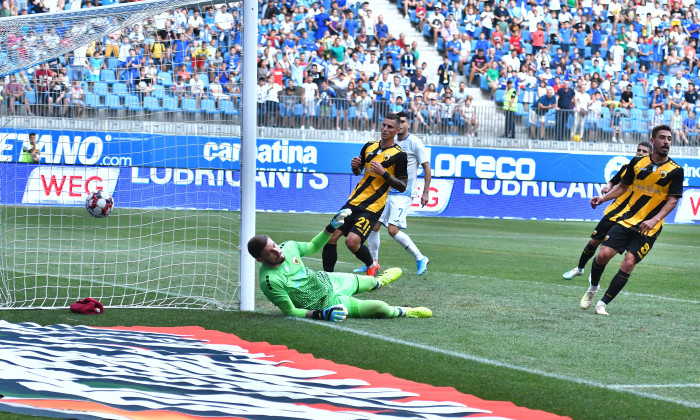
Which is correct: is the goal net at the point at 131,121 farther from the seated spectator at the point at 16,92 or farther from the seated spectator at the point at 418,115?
the seated spectator at the point at 418,115

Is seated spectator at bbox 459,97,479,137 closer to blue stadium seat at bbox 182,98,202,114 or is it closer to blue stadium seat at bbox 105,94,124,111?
blue stadium seat at bbox 182,98,202,114

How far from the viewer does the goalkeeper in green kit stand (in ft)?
26.0

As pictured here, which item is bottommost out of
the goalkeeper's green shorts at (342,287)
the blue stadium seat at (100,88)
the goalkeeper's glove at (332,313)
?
the goalkeeper's glove at (332,313)

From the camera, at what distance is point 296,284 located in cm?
807

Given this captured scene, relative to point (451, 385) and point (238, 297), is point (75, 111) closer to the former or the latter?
point (238, 297)

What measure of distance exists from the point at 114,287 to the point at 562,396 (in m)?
5.89

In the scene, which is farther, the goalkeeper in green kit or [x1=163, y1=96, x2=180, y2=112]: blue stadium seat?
[x1=163, y1=96, x2=180, y2=112]: blue stadium seat

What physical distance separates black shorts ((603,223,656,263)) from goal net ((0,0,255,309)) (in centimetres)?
365

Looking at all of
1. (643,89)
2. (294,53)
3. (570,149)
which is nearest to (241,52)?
(294,53)

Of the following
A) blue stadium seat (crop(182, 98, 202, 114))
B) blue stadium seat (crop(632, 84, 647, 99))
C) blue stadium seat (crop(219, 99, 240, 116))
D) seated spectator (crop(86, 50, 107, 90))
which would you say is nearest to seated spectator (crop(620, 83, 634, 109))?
blue stadium seat (crop(632, 84, 647, 99))

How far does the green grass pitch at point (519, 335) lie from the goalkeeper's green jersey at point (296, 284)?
183 millimetres

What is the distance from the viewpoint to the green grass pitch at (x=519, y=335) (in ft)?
19.1

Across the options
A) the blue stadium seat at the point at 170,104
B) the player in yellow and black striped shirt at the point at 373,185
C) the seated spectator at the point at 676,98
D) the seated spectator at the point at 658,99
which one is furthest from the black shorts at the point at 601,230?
the seated spectator at the point at 676,98

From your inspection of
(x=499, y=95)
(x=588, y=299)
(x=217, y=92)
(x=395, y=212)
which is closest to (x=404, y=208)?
(x=395, y=212)
